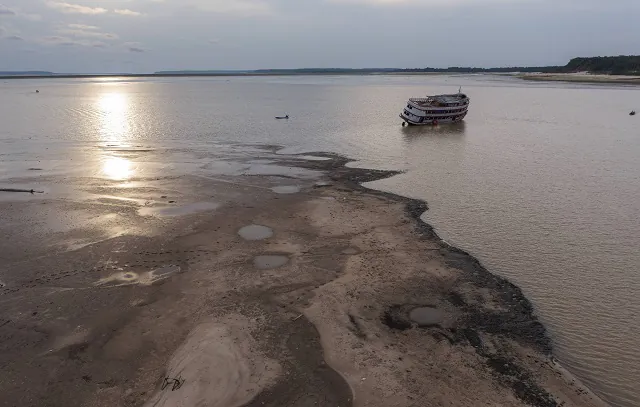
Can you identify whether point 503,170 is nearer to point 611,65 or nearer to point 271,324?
point 271,324

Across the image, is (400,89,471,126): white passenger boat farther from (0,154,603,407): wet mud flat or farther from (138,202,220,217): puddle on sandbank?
(0,154,603,407): wet mud flat

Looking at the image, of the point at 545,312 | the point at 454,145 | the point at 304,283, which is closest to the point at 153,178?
the point at 304,283

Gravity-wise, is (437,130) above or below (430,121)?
below

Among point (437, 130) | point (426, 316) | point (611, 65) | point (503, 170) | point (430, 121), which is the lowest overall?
point (437, 130)

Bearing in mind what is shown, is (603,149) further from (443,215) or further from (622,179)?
(443,215)

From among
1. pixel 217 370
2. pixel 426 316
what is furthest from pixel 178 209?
pixel 426 316

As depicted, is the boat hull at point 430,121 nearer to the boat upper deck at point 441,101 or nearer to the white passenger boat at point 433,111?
the white passenger boat at point 433,111

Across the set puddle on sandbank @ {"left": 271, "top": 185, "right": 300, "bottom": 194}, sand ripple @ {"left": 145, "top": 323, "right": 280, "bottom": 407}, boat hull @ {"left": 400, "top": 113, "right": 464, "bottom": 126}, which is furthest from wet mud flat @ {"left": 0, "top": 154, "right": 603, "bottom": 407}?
boat hull @ {"left": 400, "top": 113, "right": 464, "bottom": 126}
